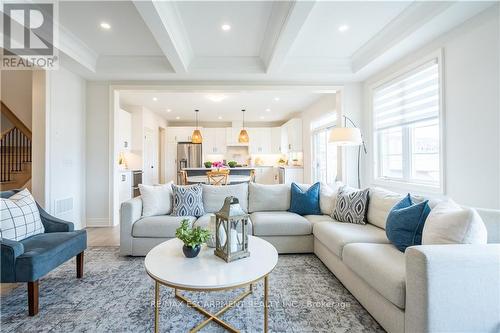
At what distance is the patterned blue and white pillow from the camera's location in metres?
3.19

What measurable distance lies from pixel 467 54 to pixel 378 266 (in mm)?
2512

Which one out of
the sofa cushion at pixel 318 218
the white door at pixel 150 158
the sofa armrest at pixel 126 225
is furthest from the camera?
the white door at pixel 150 158

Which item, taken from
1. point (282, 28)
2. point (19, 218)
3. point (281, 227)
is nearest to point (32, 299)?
point (19, 218)

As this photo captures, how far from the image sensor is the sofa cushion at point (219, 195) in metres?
3.43

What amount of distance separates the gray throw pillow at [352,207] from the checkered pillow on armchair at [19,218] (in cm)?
321

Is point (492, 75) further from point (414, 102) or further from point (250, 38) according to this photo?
point (250, 38)

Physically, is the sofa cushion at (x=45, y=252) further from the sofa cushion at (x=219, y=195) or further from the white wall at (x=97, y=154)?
the white wall at (x=97, y=154)

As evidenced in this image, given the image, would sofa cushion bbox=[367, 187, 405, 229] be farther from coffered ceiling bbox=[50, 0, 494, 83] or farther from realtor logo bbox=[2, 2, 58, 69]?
realtor logo bbox=[2, 2, 58, 69]

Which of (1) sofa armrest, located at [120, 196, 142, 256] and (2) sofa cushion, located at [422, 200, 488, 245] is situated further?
(1) sofa armrest, located at [120, 196, 142, 256]

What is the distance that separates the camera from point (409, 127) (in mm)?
3449

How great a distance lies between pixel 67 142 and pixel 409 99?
17.5 feet

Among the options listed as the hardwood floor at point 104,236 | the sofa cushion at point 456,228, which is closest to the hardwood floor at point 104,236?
the hardwood floor at point 104,236

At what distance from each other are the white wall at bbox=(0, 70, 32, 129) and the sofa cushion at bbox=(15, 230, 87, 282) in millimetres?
3028

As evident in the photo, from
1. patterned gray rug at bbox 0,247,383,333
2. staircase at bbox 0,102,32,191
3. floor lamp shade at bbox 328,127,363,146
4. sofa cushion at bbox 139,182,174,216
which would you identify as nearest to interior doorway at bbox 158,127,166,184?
staircase at bbox 0,102,32,191
